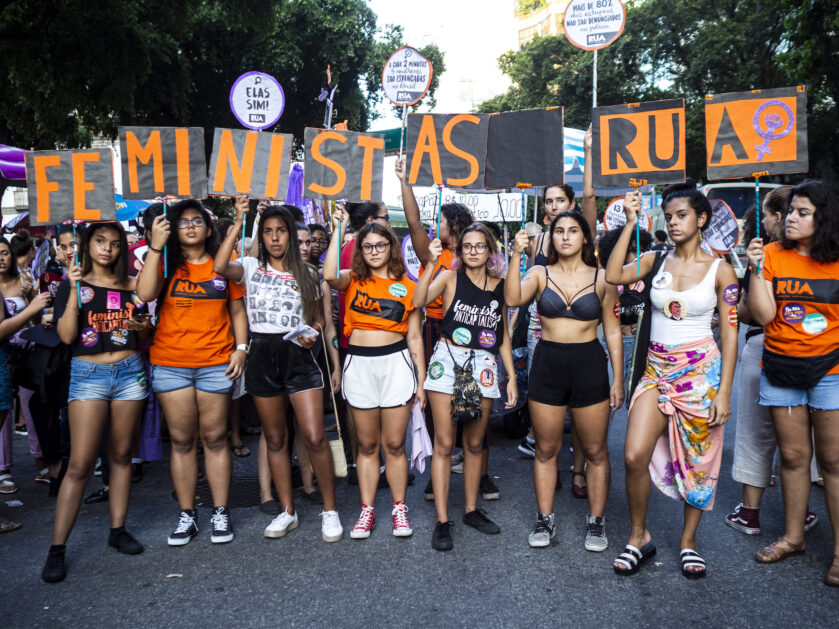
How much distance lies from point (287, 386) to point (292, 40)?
57.3ft

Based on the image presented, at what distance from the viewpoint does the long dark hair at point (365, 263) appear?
448 cm

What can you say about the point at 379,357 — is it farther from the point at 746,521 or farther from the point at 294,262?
the point at 746,521

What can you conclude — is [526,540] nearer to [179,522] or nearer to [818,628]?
[818,628]

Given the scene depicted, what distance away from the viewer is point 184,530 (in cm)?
430

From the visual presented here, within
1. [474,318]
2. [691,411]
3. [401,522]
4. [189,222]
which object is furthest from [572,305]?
[189,222]

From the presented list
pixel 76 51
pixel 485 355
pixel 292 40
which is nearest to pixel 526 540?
pixel 485 355

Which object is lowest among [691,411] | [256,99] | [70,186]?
[691,411]

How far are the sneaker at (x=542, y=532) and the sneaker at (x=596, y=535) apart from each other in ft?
0.74

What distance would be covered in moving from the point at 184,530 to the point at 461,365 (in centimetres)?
203

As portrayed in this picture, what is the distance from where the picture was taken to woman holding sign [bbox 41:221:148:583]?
13.0 feet

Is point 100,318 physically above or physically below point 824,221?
below

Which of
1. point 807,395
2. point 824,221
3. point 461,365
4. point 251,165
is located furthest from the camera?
point 251,165

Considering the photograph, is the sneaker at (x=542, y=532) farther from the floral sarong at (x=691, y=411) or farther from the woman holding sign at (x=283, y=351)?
the woman holding sign at (x=283, y=351)

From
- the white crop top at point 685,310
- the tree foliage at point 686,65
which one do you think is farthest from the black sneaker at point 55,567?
the tree foliage at point 686,65
